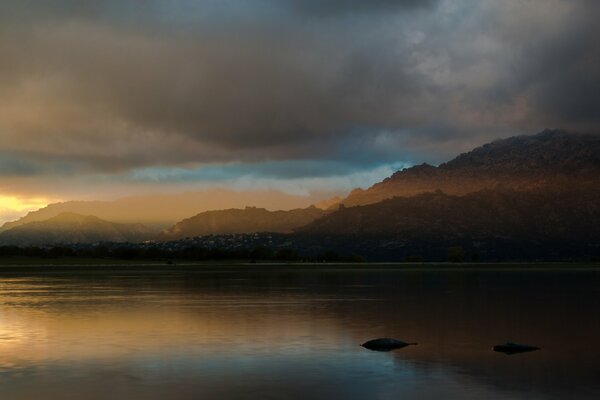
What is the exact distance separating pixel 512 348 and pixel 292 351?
1515 centimetres

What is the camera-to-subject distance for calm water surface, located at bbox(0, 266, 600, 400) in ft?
118

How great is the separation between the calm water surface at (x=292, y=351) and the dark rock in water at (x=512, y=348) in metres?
1.12

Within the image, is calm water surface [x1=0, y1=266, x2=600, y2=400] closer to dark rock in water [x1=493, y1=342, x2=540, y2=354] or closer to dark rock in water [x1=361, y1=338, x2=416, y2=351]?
dark rock in water [x1=493, y1=342, x2=540, y2=354]

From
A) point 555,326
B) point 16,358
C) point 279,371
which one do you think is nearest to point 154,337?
point 16,358

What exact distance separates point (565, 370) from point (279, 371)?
1675cm

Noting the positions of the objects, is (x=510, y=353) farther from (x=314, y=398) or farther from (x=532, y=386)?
(x=314, y=398)

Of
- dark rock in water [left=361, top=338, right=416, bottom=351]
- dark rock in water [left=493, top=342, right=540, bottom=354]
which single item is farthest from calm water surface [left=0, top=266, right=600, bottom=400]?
dark rock in water [left=361, top=338, right=416, bottom=351]

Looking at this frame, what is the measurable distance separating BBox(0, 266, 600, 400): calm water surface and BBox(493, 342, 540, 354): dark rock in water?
1121 millimetres

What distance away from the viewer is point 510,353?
1897 inches

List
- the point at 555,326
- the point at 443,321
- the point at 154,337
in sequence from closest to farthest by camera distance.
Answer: the point at 154,337
the point at 555,326
the point at 443,321

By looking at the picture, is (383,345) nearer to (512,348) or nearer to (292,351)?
(292,351)

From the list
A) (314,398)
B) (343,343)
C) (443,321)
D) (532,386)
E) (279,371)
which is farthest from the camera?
(443,321)

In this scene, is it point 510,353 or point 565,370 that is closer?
point 565,370

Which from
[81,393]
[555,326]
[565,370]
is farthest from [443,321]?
[81,393]
